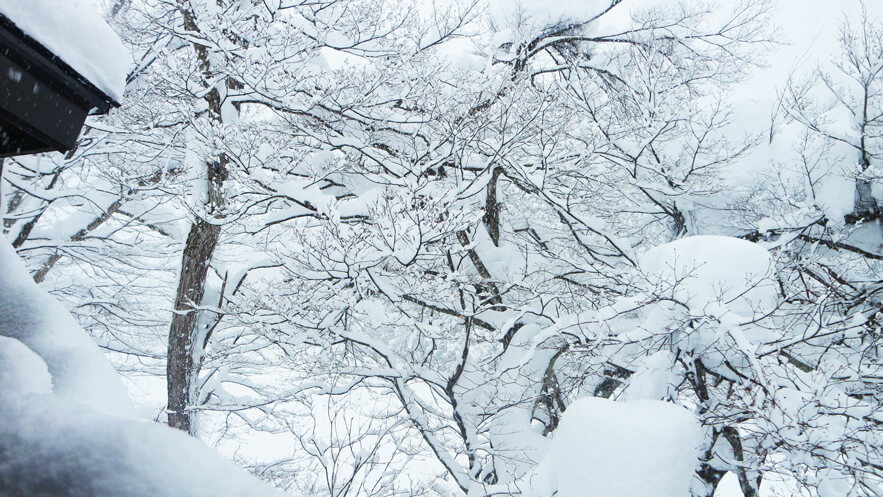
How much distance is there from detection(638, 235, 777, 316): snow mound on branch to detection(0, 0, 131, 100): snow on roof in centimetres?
381

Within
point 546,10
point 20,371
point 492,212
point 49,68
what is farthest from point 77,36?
point 546,10

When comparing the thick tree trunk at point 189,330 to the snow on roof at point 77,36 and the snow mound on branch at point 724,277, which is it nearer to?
the snow on roof at point 77,36

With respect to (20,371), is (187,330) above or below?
above

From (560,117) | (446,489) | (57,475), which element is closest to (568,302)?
(560,117)

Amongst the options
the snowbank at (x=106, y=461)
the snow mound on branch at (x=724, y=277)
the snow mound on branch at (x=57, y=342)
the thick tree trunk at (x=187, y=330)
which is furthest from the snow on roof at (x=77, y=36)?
the thick tree trunk at (x=187, y=330)

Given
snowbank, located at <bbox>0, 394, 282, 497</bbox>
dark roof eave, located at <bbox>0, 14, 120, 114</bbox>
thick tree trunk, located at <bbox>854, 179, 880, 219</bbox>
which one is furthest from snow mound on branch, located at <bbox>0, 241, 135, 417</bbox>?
thick tree trunk, located at <bbox>854, 179, 880, 219</bbox>

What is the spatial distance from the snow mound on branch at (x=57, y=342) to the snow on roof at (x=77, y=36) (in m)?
0.81

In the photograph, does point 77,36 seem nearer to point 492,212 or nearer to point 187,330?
point 492,212

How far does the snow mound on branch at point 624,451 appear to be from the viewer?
3104mm

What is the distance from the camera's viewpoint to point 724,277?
4.19 metres

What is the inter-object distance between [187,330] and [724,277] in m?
7.05

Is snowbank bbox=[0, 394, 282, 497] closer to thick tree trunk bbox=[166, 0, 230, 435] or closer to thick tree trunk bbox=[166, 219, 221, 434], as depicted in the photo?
thick tree trunk bbox=[166, 0, 230, 435]

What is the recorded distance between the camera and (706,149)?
21.6 ft

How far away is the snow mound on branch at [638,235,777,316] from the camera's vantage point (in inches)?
158
